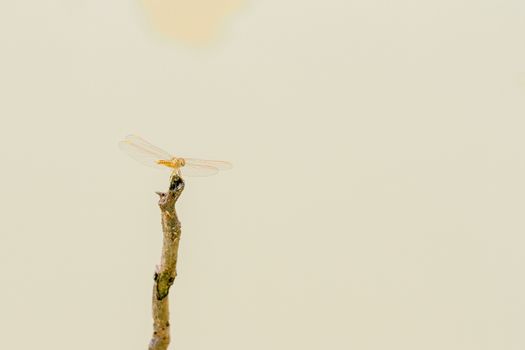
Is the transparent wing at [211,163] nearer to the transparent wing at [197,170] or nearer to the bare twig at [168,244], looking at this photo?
the transparent wing at [197,170]

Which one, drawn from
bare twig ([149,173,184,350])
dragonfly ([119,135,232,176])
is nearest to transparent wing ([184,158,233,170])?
dragonfly ([119,135,232,176])

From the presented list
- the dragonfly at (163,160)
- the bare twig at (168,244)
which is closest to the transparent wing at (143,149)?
the dragonfly at (163,160)

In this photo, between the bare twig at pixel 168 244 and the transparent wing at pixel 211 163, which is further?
the transparent wing at pixel 211 163

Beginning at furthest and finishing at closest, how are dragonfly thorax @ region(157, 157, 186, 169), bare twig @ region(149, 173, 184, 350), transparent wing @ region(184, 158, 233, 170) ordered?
1. transparent wing @ region(184, 158, 233, 170)
2. dragonfly thorax @ region(157, 157, 186, 169)
3. bare twig @ region(149, 173, 184, 350)

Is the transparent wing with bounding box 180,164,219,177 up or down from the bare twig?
up

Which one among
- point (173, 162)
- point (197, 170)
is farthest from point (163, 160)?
point (197, 170)

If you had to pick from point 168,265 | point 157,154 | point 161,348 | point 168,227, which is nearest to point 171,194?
point 168,227

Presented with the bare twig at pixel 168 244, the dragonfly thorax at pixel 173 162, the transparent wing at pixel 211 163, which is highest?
the transparent wing at pixel 211 163

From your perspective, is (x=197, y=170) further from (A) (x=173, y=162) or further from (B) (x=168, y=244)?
(B) (x=168, y=244)

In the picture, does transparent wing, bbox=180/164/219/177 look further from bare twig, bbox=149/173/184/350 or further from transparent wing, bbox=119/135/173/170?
bare twig, bbox=149/173/184/350
